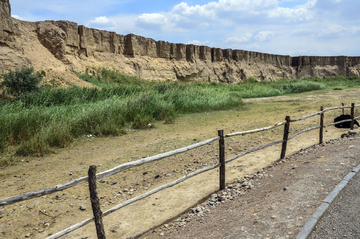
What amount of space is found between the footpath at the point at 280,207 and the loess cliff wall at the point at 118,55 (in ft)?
48.8

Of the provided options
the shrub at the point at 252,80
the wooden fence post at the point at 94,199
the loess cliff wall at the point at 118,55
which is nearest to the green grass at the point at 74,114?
the wooden fence post at the point at 94,199

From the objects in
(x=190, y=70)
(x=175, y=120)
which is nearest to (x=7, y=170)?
(x=175, y=120)

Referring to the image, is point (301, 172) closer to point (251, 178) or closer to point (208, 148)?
point (251, 178)

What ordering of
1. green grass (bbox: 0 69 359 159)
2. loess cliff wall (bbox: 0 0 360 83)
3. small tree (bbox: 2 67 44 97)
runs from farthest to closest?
loess cliff wall (bbox: 0 0 360 83), small tree (bbox: 2 67 44 97), green grass (bbox: 0 69 359 159)

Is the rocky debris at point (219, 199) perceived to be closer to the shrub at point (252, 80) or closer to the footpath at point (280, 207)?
the footpath at point (280, 207)

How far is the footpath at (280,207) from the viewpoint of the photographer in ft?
9.43

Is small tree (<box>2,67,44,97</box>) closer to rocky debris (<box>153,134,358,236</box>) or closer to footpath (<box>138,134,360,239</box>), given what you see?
rocky debris (<box>153,134,358,236</box>)

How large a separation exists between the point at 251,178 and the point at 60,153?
4930 mm

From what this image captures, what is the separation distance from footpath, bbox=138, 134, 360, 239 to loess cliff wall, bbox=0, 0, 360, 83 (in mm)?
14862

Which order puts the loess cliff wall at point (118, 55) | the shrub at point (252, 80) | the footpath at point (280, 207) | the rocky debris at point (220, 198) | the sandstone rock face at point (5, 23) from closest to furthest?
the footpath at point (280, 207), the rocky debris at point (220, 198), the sandstone rock face at point (5, 23), the loess cliff wall at point (118, 55), the shrub at point (252, 80)

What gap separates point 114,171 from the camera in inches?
129

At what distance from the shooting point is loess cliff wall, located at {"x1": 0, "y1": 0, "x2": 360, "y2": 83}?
1665 cm

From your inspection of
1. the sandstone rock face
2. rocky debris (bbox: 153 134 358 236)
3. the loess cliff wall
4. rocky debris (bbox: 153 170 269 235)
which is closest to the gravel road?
rocky debris (bbox: 153 134 358 236)

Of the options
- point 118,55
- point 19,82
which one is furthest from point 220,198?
point 118,55
